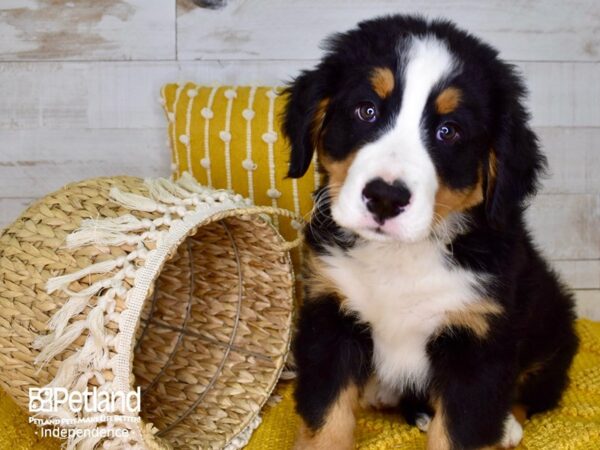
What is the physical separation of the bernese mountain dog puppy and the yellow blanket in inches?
5.0

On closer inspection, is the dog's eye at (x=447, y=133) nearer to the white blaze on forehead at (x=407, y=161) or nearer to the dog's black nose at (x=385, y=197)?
the white blaze on forehead at (x=407, y=161)

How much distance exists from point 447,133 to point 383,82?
0.17 meters

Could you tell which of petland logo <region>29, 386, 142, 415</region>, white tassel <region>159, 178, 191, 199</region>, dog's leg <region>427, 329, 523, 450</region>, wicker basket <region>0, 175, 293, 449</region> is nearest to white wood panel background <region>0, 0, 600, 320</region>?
wicker basket <region>0, 175, 293, 449</region>

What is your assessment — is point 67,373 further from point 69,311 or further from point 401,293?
point 401,293

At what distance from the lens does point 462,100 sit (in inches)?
62.0

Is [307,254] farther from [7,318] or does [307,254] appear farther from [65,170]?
[65,170]

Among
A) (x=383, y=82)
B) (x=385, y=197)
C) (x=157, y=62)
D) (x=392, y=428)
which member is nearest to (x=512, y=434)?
(x=392, y=428)

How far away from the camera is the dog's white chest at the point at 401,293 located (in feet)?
5.56

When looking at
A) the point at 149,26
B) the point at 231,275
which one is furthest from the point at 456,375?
the point at 149,26

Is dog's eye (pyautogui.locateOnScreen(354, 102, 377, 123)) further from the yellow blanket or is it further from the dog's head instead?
the yellow blanket

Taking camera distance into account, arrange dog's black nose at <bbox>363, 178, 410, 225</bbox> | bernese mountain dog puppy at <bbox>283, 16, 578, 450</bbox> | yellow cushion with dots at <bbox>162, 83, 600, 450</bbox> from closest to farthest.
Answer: dog's black nose at <bbox>363, 178, 410, 225</bbox>
bernese mountain dog puppy at <bbox>283, 16, 578, 450</bbox>
yellow cushion with dots at <bbox>162, 83, 600, 450</bbox>

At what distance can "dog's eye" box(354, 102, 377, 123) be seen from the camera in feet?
5.21

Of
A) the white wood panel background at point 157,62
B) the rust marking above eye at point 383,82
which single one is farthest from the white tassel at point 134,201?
the white wood panel background at point 157,62

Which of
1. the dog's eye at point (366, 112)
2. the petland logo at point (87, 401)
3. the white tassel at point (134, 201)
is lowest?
the petland logo at point (87, 401)
